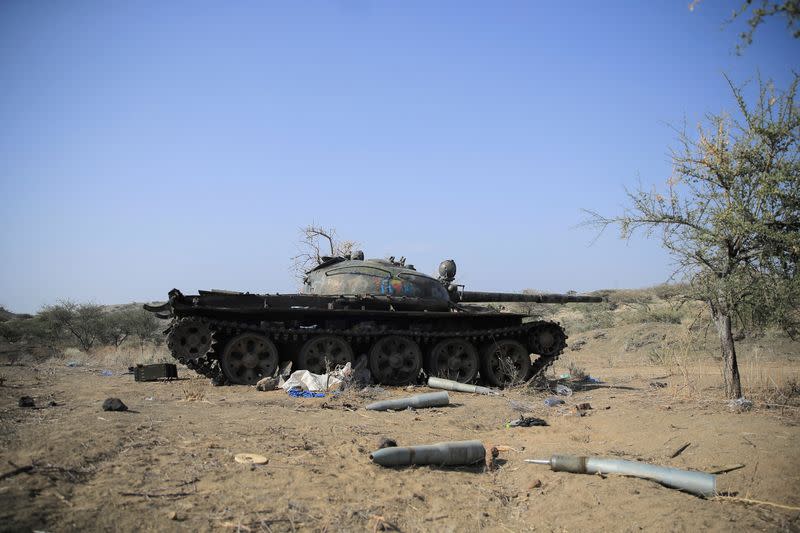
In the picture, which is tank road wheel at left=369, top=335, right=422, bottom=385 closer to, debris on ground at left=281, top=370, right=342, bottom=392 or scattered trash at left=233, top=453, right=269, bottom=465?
debris on ground at left=281, top=370, right=342, bottom=392

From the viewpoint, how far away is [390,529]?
4.53 metres

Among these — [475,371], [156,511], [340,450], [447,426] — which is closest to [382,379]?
[475,371]

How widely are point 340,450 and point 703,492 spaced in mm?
3566

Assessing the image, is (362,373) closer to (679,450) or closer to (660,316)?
(679,450)

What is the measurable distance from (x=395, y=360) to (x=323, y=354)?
1.61 metres

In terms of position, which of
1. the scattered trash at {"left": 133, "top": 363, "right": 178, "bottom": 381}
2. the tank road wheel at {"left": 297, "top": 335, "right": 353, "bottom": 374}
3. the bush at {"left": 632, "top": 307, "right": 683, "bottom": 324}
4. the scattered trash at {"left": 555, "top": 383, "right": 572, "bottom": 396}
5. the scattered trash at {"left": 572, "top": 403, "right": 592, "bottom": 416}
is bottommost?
the scattered trash at {"left": 555, "top": 383, "right": 572, "bottom": 396}

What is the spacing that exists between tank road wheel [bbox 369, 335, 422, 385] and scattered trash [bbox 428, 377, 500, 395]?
62 centimetres

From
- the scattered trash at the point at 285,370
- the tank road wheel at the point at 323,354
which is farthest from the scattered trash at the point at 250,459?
the tank road wheel at the point at 323,354

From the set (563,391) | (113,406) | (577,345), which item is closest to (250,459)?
(113,406)

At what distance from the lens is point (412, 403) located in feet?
31.1

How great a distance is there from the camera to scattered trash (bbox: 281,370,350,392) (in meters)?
10.8

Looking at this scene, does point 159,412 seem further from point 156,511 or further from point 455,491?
point 455,491

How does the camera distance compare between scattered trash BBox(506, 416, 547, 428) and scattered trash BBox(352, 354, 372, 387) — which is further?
scattered trash BBox(352, 354, 372, 387)

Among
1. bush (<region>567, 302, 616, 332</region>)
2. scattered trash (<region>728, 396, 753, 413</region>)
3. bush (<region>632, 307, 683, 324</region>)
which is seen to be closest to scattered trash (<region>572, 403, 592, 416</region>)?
scattered trash (<region>728, 396, 753, 413</region>)
